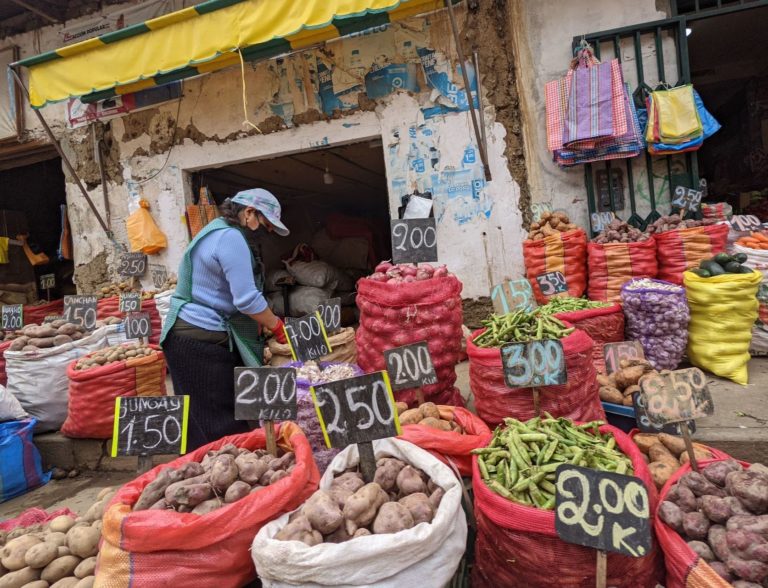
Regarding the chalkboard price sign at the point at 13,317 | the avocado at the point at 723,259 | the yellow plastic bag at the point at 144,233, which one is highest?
the yellow plastic bag at the point at 144,233

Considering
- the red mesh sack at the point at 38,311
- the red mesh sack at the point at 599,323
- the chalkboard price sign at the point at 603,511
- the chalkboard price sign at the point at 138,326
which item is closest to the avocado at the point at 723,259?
the red mesh sack at the point at 599,323

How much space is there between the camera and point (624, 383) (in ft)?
8.60

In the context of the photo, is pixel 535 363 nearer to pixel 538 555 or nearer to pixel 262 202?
pixel 538 555

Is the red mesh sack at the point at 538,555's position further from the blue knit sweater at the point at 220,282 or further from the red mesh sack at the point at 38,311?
the red mesh sack at the point at 38,311

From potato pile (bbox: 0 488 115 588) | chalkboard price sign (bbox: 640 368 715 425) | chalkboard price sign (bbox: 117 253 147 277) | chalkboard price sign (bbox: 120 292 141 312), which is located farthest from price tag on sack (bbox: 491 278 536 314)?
chalkboard price sign (bbox: 117 253 147 277)

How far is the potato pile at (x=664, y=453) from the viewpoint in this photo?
1874 mm

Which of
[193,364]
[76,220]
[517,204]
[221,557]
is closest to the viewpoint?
[221,557]

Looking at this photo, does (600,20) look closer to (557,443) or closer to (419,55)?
(419,55)

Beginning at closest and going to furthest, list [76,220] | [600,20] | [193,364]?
[193,364], [600,20], [76,220]

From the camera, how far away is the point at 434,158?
16.8 feet

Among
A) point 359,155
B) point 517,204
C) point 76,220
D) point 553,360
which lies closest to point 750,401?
point 553,360

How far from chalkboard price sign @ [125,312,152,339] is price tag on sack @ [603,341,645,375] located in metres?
4.15

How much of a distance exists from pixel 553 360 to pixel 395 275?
1337 mm

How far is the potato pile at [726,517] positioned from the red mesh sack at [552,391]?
622mm
